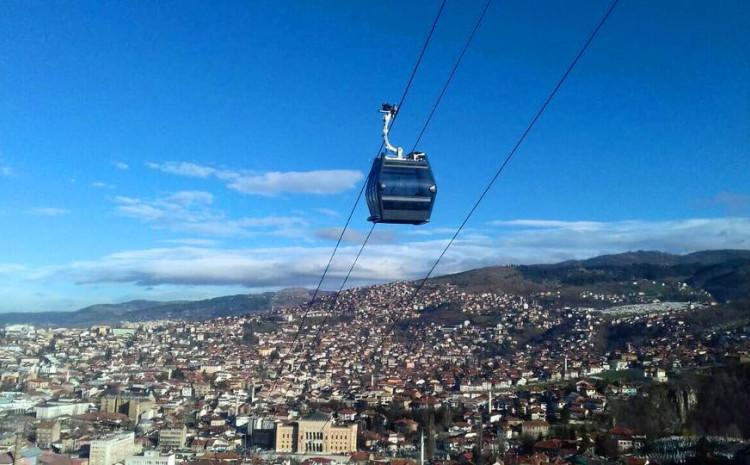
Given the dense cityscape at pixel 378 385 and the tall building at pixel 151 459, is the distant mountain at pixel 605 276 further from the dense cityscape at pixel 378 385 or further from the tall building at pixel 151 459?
the tall building at pixel 151 459

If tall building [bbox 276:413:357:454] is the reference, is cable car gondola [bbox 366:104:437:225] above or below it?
above

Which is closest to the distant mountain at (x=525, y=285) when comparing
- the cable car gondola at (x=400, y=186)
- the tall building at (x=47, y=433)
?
the tall building at (x=47, y=433)

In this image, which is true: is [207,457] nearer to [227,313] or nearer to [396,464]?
[396,464]

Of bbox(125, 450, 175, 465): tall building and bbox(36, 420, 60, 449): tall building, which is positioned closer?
bbox(125, 450, 175, 465): tall building

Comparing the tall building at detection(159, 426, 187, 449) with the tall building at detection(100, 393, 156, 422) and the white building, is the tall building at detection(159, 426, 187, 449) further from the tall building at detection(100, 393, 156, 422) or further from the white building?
the tall building at detection(100, 393, 156, 422)

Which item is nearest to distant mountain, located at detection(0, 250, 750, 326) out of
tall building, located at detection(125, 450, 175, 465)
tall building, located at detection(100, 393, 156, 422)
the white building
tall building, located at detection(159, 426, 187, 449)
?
tall building, located at detection(100, 393, 156, 422)

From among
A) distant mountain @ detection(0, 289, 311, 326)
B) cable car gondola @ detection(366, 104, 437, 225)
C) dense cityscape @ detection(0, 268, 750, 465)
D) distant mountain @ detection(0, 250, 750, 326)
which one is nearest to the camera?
cable car gondola @ detection(366, 104, 437, 225)

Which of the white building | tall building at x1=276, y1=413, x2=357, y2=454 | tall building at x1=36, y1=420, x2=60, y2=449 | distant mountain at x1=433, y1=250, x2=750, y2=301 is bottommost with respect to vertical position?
tall building at x1=276, y1=413, x2=357, y2=454
